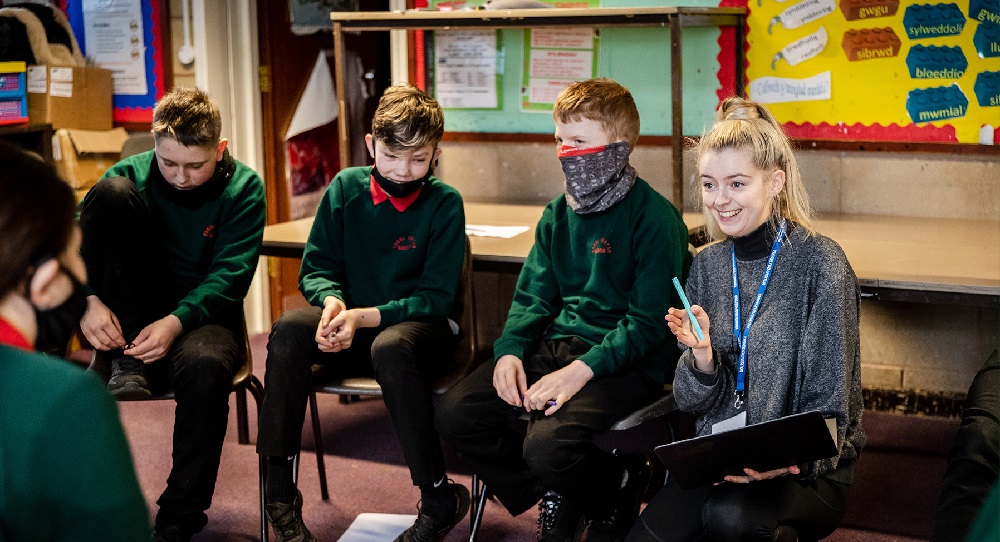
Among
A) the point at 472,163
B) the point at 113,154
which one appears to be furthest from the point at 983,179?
the point at 113,154

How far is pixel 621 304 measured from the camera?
238 cm

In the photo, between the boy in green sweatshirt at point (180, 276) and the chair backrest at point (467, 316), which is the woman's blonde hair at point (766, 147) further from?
the boy in green sweatshirt at point (180, 276)

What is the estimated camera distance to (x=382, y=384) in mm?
2410

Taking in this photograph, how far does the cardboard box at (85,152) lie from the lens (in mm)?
4051

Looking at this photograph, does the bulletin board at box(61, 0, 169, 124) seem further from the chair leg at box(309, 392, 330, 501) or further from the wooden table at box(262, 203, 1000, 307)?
the chair leg at box(309, 392, 330, 501)

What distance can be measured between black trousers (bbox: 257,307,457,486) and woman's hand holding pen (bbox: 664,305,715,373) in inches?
28.7

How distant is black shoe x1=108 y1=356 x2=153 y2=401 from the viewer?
243 cm

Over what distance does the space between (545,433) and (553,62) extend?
1759mm

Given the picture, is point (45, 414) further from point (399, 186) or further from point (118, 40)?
point (118, 40)

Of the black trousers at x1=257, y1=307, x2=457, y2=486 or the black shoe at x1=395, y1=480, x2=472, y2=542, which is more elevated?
the black trousers at x1=257, y1=307, x2=457, y2=486

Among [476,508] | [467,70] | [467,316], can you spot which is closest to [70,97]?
[467,70]

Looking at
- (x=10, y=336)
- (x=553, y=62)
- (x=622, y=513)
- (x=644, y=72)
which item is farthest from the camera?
(x=553, y=62)

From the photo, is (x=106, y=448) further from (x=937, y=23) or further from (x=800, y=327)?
(x=937, y=23)

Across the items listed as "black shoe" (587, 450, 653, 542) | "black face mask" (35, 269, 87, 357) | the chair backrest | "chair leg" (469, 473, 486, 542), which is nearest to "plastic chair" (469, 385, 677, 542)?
"chair leg" (469, 473, 486, 542)
